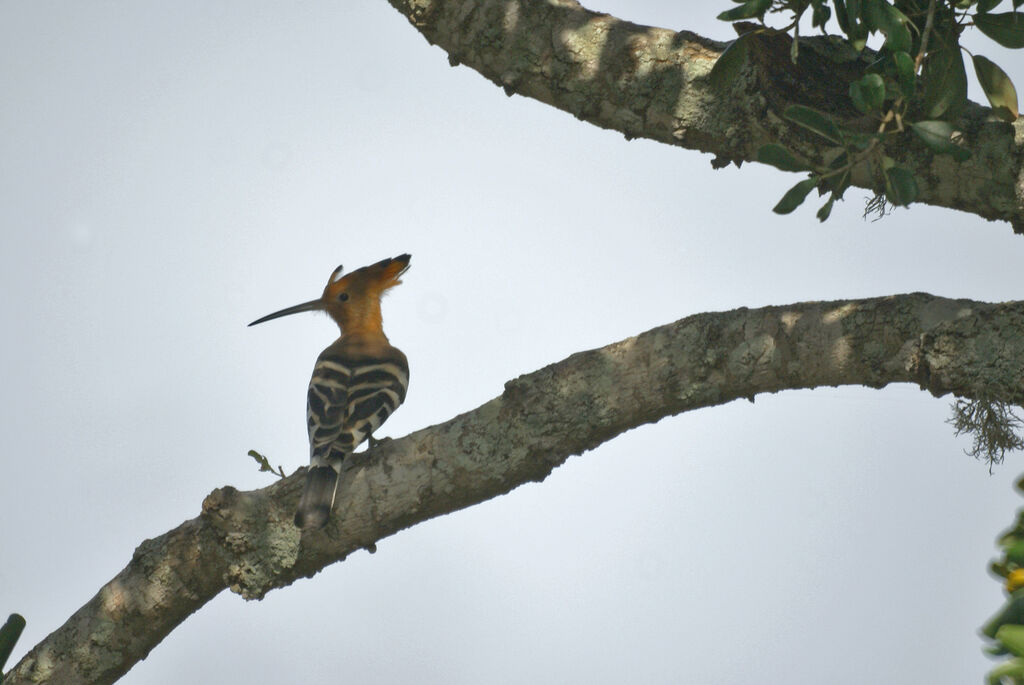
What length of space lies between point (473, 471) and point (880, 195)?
4.00 ft

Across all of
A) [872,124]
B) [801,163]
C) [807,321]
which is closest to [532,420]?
[807,321]

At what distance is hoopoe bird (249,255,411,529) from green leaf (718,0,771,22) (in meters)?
1.53

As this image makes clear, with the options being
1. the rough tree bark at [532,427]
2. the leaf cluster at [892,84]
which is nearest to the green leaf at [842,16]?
the leaf cluster at [892,84]

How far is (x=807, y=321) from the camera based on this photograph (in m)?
2.61

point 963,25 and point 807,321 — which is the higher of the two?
point 963,25

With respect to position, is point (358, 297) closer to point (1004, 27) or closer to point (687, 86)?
point (687, 86)

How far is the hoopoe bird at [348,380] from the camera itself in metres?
3.00

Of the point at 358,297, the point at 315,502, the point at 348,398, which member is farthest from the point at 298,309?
the point at 315,502

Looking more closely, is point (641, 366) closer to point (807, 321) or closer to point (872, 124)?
point (807, 321)

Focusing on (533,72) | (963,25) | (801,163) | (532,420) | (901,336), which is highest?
(533,72)

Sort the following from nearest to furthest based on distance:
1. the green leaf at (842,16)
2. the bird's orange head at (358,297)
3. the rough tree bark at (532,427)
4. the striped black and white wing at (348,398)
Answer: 1. the rough tree bark at (532,427)
2. the green leaf at (842,16)
3. the striped black and white wing at (348,398)
4. the bird's orange head at (358,297)

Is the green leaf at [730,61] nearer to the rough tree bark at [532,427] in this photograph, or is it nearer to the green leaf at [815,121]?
the green leaf at [815,121]

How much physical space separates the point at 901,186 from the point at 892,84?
0.99 feet

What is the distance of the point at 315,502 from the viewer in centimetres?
286
